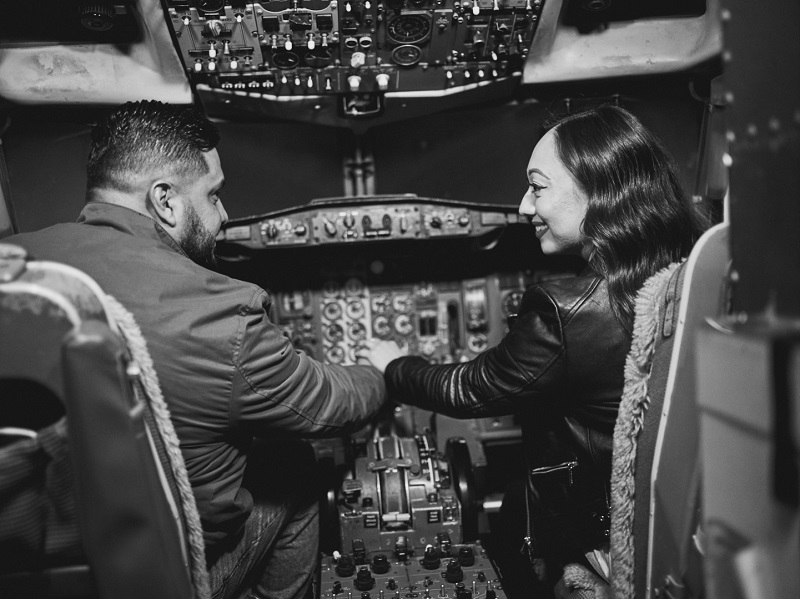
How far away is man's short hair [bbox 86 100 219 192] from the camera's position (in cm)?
164

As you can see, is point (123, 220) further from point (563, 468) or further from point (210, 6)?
point (563, 468)

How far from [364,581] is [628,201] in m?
1.39

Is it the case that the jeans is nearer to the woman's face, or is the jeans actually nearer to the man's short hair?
the man's short hair

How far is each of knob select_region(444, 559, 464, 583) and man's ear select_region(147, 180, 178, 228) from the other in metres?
1.38

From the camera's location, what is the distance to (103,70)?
264 centimetres

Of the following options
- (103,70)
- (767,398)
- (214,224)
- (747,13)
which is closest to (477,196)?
(214,224)

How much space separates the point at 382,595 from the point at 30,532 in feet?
3.57

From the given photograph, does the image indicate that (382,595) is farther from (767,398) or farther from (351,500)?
(767,398)

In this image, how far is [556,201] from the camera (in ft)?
5.62

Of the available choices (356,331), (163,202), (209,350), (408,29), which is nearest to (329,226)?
(356,331)

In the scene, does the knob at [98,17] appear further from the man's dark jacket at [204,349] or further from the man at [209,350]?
the man's dark jacket at [204,349]

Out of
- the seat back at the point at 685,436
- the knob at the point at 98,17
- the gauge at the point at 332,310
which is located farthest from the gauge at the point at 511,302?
the knob at the point at 98,17

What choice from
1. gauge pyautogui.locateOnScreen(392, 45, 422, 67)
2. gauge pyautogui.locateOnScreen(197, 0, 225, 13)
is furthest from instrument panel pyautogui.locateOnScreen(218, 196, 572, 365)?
gauge pyautogui.locateOnScreen(197, 0, 225, 13)

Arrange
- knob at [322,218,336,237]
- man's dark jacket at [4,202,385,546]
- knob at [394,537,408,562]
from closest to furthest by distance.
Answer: man's dark jacket at [4,202,385,546] → knob at [394,537,408,562] → knob at [322,218,336,237]
